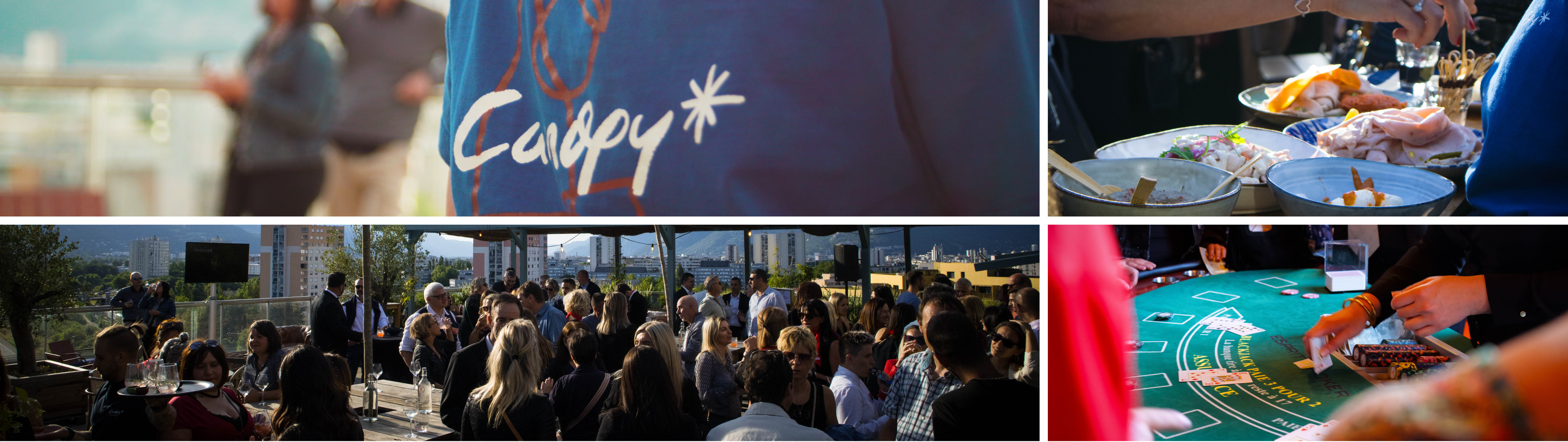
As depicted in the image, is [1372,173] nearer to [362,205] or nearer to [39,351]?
[39,351]

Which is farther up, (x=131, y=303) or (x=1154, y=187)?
(x=1154, y=187)

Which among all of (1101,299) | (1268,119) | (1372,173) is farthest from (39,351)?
(1268,119)

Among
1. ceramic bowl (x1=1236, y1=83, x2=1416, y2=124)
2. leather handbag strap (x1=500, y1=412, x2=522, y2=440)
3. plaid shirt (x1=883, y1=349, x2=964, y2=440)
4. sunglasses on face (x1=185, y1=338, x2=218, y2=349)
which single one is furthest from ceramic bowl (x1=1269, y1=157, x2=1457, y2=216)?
sunglasses on face (x1=185, y1=338, x2=218, y2=349)

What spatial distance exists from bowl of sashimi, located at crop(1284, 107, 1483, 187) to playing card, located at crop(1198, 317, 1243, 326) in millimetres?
224

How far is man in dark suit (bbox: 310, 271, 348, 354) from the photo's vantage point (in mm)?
1106

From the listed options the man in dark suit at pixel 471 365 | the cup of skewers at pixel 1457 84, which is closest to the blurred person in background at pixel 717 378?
the man in dark suit at pixel 471 365

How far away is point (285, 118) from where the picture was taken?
1966 millimetres

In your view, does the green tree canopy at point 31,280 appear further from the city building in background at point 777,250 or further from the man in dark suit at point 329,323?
the city building in background at point 777,250

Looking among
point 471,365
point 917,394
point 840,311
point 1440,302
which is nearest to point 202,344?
point 471,365

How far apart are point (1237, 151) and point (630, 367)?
0.93 m

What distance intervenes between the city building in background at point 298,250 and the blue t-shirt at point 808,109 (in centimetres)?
42

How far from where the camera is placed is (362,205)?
211 cm

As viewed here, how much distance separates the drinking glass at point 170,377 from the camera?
122cm

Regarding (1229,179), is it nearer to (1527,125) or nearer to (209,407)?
(1527,125)
